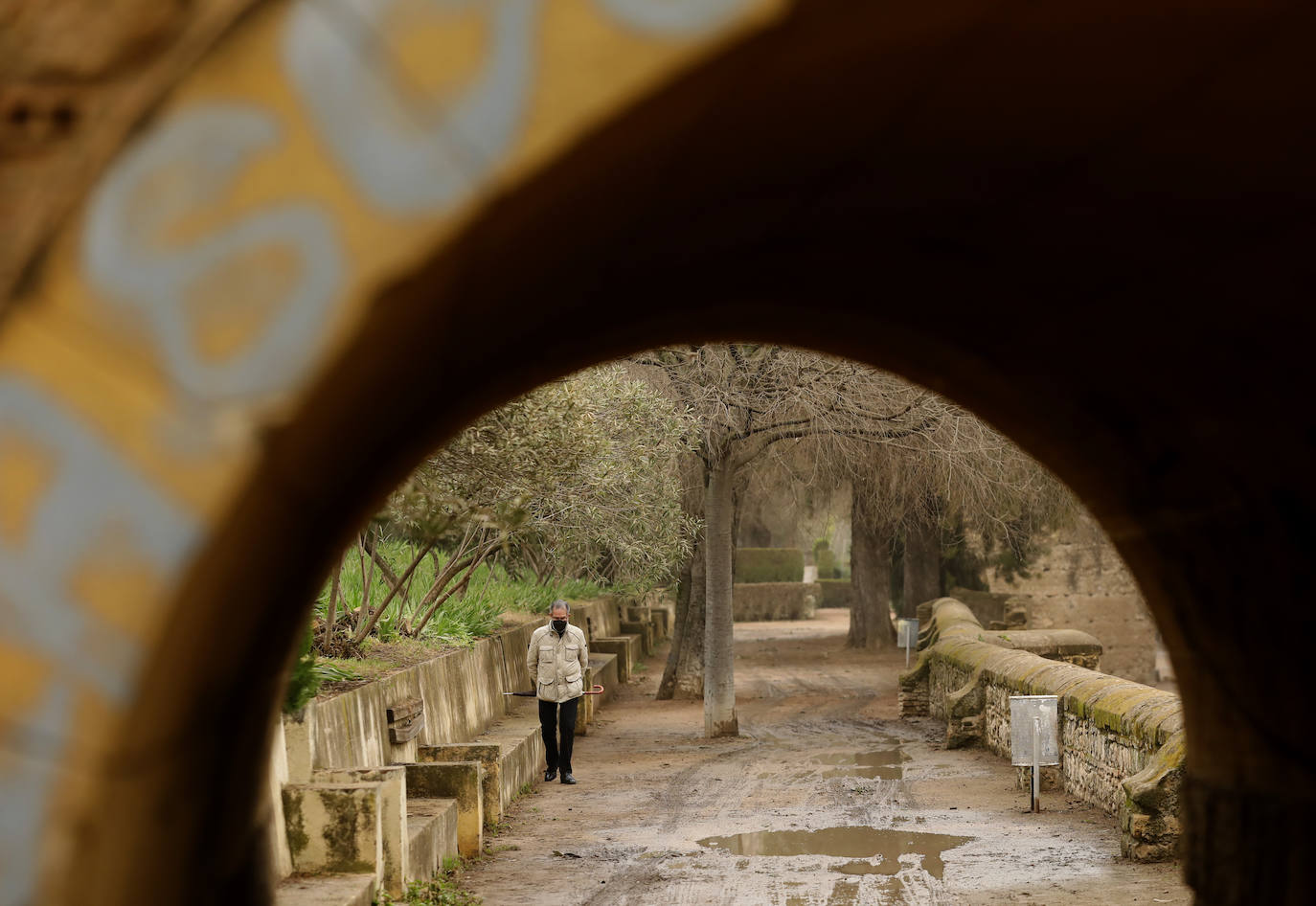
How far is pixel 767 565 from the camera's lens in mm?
49469

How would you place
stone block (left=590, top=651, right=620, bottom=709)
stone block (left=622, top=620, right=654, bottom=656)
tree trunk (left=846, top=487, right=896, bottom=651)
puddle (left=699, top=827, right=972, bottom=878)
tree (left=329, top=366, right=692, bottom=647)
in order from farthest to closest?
tree trunk (left=846, top=487, right=896, bottom=651)
stone block (left=622, top=620, right=654, bottom=656)
stone block (left=590, top=651, right=620, bottom=709)
tree (left=329, top=366, right=692, bottom=647)
puddle (left=699, top=827, right=972, bottom=878)

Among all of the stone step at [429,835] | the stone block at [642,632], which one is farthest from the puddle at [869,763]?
the stone block at [642,632]

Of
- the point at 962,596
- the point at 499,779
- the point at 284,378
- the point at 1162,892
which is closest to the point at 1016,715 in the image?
the point at 1162,892

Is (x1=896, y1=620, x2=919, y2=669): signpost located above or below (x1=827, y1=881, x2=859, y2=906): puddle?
above

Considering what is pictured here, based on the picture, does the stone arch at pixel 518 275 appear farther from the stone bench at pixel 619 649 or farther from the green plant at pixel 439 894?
the stone bench at pixel 619 649

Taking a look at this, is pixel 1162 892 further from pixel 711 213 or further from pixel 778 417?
pixel 778 417

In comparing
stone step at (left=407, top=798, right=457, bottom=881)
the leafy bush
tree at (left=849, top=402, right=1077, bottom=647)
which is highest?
tree at (left=849, top=402, right=1077, bottom=647)

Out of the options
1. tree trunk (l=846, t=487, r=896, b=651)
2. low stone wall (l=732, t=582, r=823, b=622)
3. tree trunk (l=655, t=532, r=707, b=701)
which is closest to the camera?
tree trunk (l=655, t=532, r=707, b=701)

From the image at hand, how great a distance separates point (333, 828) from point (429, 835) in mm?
1823

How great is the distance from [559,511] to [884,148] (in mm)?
14104

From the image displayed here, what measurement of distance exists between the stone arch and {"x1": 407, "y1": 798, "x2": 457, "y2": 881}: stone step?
554 cm

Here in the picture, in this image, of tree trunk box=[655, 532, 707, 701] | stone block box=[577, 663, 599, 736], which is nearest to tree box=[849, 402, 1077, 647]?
tree trunk box=[655, 532, 707, 701]

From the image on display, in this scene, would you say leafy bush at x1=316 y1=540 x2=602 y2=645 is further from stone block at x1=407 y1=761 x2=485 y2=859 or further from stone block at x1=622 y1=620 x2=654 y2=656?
stone block at x1=622 y1=620 x2=654 y2=656

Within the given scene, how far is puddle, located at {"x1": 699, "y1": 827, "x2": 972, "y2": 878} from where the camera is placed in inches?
371
